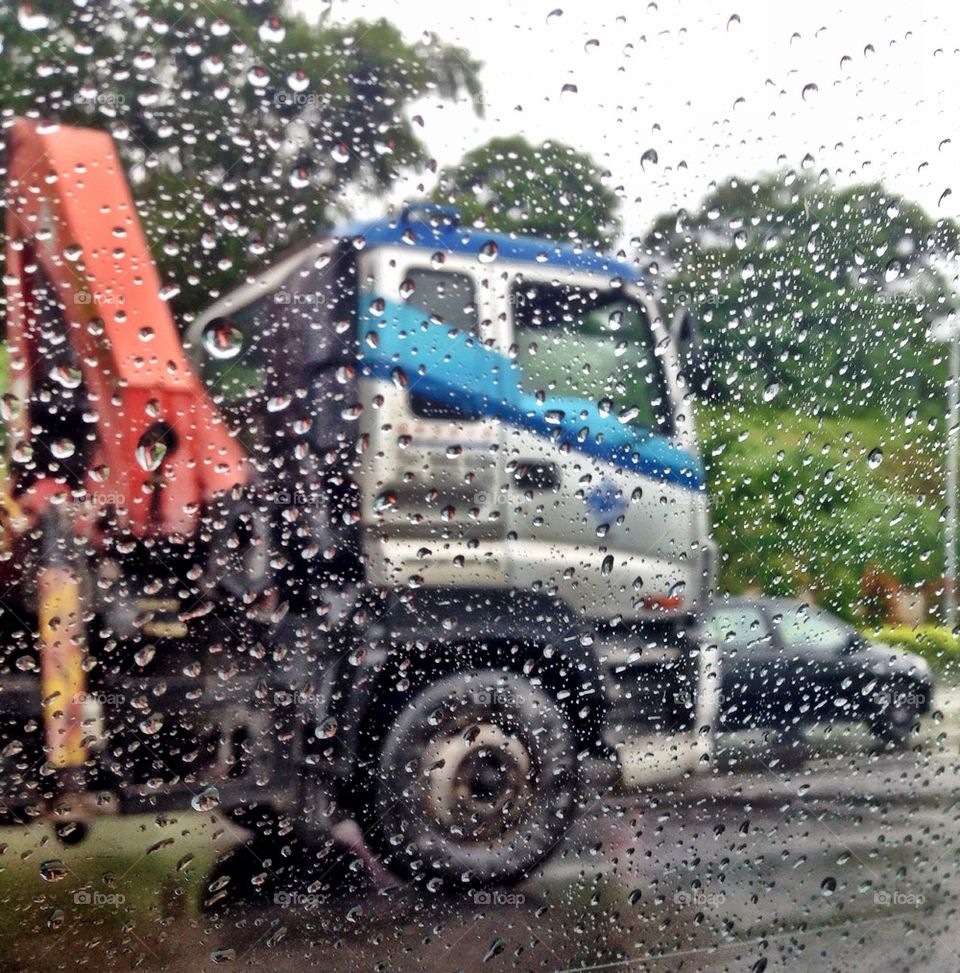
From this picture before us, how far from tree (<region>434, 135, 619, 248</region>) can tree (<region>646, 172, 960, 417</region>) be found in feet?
0.40

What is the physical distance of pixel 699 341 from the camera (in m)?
1.95

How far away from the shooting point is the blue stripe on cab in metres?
1.74

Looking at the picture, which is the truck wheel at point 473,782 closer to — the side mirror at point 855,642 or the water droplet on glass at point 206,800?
the water droplet on glass at point 206,800

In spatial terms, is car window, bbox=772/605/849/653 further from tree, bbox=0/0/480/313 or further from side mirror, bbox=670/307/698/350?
tree, bbox=0/0/480/313

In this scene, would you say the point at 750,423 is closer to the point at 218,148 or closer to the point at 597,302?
the point at 597,302

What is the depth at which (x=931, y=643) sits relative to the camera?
2.12m

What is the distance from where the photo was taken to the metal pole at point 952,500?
83.7 inches

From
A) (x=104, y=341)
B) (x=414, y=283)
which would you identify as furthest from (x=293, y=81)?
(x=104, y=341)

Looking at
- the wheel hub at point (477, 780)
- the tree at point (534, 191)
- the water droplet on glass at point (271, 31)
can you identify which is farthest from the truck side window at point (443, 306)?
the wheel hub at point (477, 780)

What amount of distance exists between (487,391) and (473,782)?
62 centimetres

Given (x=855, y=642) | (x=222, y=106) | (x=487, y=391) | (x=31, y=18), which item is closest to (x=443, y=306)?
(x=487, y=391)

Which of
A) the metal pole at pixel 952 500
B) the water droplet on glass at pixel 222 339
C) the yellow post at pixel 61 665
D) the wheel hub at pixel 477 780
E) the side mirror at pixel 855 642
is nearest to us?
the yellow post at pixel 61 665

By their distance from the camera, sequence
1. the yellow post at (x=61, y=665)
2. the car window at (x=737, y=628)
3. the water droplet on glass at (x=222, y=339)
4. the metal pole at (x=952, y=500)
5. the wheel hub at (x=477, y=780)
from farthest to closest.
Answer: the metal pole at (x=952, y=500)
the car window at (x=737, y=628)
the wheel hub at (x=477, y=780)
the water droplet on glass at (x=222, y=339)
the yellow post at (x=61, y=665)

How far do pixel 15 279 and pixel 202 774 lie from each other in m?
0.75
